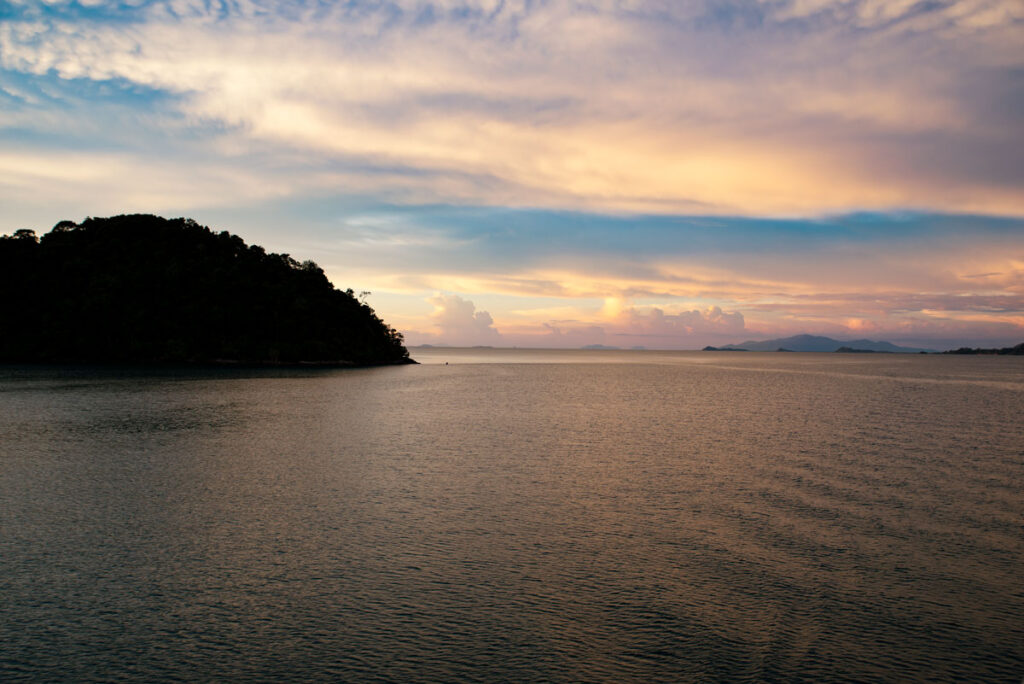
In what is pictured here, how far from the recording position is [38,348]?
149125mm

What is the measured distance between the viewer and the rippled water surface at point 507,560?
10.7 meters

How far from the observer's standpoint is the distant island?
510ft

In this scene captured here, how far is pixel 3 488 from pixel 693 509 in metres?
26.2

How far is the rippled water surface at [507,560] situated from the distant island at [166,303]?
140261mm

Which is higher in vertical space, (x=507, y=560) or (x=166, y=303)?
(x=166, y=303)

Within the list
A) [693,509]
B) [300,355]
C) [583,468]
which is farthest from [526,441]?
[300,355]

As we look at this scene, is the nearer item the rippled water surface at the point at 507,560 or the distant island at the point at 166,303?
the rippled water surface at the point at 507,560

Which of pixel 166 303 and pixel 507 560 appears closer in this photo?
pixel 507 560

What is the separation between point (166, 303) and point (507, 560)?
181280mm

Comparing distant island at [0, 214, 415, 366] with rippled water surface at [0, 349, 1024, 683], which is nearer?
rippled water surface at [0, 349, 1024, 683]

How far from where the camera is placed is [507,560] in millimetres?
15781

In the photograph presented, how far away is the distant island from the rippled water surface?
140261mm

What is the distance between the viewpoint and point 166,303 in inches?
6599

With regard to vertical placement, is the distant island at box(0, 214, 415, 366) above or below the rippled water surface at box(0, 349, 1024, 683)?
above
